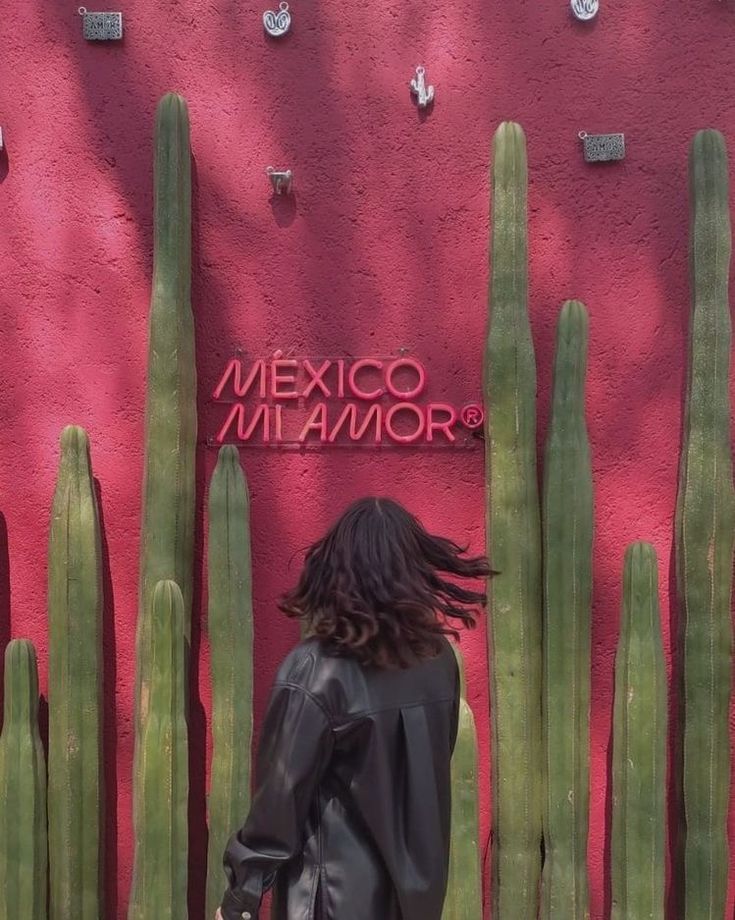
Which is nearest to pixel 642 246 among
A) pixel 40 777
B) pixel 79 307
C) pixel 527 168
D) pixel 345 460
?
pixel 527 168

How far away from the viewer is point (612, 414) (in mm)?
3299

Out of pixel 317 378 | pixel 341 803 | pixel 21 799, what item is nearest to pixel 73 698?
pixel 21 799

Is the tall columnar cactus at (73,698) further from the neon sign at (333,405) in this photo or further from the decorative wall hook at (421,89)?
the decorative wall hook at (421,89)

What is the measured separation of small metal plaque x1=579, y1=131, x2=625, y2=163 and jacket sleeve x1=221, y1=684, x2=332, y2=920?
221cm

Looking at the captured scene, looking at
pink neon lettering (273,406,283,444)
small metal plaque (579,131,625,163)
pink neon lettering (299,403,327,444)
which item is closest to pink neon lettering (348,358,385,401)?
pink neon lettering (299,403,327,444)

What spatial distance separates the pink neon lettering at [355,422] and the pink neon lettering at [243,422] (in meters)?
0.21

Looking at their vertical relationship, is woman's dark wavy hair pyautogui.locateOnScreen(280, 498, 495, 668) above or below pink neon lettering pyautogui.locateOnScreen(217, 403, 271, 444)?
below

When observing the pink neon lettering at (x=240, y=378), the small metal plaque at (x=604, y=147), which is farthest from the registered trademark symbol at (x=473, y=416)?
the small metal plaque at (x=604, y=147)

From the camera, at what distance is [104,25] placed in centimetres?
332

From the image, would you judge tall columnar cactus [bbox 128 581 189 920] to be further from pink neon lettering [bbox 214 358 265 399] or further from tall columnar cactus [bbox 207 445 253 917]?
pink neon lettering [bbox 214 358 265 399]

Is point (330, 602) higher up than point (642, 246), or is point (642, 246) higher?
point (642, 246)

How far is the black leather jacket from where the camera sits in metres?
1.69

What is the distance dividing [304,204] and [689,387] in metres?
1.33

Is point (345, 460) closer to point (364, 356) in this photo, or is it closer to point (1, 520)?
point (364, 356)
